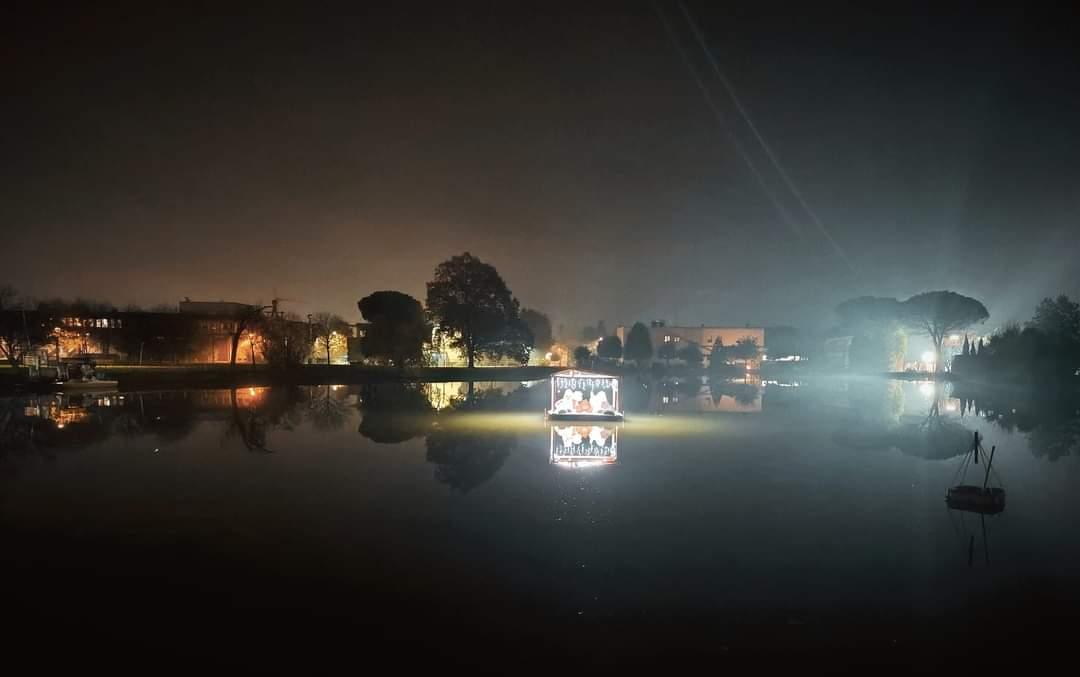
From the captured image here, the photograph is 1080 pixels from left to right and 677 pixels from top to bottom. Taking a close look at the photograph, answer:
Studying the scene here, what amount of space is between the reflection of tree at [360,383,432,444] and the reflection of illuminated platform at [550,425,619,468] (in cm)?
535

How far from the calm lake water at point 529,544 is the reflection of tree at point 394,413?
65cm

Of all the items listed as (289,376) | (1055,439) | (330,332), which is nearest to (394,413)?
(289,376)

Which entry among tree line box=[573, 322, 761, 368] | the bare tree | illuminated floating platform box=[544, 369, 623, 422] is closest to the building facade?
tree line box=[573, 322, 761, 368]

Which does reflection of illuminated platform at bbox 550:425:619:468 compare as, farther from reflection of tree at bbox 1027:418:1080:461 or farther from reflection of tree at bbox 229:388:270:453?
reflection of tree at bbox 1027:418:1080:461

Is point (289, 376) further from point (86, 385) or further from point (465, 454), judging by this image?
point (465, 454)

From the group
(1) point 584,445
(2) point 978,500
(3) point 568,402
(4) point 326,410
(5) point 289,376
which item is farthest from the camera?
(5) point 289,376

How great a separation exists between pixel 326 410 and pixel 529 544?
23397 mm

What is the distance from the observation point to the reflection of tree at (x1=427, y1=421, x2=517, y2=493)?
52.3ft

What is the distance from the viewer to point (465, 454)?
19375 mm

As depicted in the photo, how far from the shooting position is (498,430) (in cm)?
2458

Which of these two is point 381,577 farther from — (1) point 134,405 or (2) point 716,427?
(1) point 134,405

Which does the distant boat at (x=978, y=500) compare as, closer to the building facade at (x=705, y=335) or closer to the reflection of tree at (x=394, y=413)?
the reflection of tree at (x=394, y=413)

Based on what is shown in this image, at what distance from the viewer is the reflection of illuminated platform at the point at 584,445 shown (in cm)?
1872

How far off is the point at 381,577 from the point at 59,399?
1457 inches
